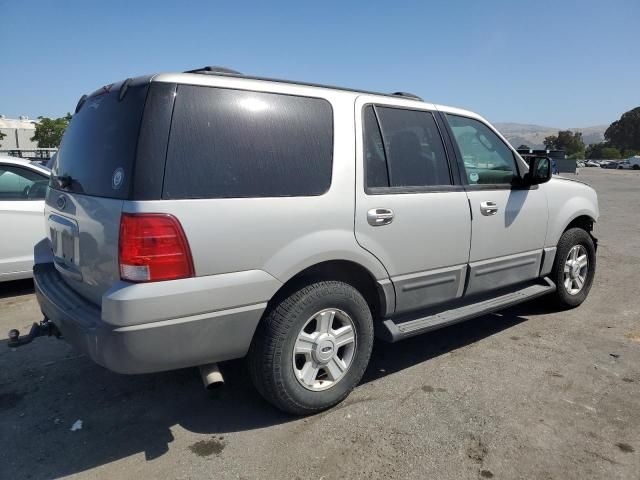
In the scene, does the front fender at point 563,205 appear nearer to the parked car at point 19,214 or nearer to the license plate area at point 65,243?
the license plate area at point 65,243

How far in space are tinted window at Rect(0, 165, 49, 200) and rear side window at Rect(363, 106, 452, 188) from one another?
4.18 metres

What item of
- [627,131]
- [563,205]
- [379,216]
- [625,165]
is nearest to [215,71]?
[379,216]

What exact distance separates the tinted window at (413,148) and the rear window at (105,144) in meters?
1.61

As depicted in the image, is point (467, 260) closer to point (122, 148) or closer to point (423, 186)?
point (423, 186)

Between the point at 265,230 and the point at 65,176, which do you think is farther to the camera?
the point at 65,176

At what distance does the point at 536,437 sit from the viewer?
2896mm

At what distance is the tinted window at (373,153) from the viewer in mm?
3281

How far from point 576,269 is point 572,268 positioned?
0.24ft

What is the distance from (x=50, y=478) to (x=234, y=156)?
1.89 m

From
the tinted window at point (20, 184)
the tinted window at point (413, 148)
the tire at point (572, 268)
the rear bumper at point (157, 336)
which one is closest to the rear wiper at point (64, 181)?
the rear bumper at point (157, 336)

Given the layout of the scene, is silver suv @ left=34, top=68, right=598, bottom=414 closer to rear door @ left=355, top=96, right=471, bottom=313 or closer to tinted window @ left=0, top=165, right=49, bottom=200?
rear door @ left=355, top=96, right=471, bottom=313

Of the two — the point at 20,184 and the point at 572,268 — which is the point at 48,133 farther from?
the point at 572,268

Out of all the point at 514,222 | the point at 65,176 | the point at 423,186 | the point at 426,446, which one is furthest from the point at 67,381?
the point at 514,222

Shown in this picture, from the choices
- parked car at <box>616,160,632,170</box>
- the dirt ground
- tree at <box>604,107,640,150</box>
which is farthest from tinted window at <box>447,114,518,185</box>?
tree at <box>604,107,640,150</box>
